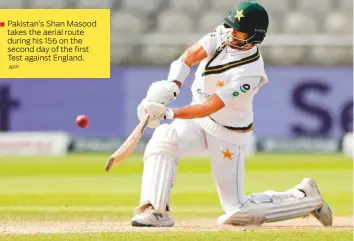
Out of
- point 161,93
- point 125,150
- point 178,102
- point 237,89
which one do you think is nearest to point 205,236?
point 125,150

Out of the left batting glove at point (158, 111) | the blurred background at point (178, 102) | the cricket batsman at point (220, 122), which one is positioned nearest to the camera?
the left batting glove at point (158, 111)

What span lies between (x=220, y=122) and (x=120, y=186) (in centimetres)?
475

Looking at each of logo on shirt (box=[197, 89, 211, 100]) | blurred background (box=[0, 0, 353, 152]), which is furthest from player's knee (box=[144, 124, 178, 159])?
blurred background (box=[0, 0, 353, 152])

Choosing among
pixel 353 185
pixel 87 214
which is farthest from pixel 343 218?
pixel 353 185

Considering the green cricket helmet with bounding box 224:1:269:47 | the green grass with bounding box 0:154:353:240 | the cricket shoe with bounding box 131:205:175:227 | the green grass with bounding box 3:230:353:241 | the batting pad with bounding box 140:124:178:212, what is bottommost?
the green grass with bounding box 0:154:353:240

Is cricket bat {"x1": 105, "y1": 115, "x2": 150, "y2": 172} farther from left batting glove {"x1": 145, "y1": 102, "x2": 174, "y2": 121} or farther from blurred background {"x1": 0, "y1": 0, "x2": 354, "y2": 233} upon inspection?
blurred background {"x1": 0, "y1": 0, "x2": 354, "y2": 233}

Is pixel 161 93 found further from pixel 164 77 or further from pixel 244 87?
pixel 164 77

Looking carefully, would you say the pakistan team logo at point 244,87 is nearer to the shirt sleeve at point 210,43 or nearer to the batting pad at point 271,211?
the shirt sleeve at point 210,43

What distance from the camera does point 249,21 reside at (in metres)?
6.23

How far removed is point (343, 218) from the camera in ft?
24.8

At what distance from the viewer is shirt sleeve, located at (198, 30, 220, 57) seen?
6.30m

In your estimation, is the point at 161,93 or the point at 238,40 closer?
the point at 161,93

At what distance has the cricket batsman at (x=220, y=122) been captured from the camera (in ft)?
20.1

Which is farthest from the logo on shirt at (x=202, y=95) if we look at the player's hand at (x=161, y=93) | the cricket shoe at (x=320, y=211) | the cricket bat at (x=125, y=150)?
the cricket shoe at (x=320, y=211)
